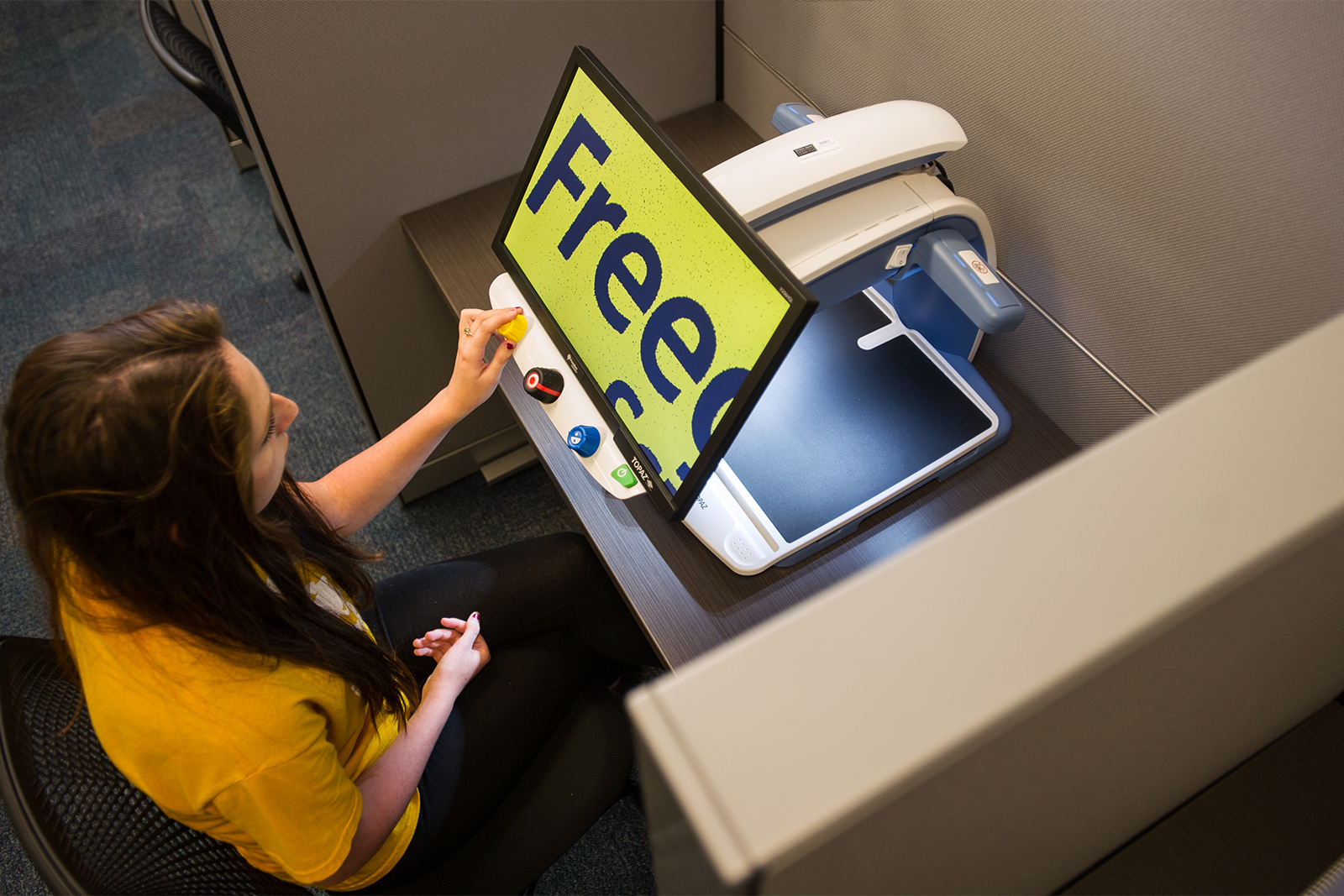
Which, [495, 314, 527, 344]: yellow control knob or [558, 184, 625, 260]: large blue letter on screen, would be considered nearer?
[558, 184, 625, 260]: large blue letter on screen

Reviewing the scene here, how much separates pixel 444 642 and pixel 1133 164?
0.98 meters

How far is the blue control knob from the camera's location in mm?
1027

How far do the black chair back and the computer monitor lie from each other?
0.76 meters

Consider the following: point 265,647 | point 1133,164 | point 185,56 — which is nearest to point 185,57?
point 185,56

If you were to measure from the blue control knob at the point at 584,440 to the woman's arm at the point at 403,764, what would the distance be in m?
0.29

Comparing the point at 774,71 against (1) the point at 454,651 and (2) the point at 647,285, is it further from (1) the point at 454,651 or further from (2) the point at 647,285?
(1) the point at 454,651

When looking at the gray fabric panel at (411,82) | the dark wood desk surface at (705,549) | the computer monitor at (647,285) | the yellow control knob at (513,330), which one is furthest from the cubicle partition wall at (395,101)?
the dark wood desk surface at (705,549)

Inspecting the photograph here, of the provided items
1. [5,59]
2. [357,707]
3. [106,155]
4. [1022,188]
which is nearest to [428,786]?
[357,707]

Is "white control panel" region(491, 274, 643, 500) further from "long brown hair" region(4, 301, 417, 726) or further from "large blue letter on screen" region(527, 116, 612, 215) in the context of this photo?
"long brown hair" region(4, 301, 417, 726)

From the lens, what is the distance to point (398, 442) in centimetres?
113

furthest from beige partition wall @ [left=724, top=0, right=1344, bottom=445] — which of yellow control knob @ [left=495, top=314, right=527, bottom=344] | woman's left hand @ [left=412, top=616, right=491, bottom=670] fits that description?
woman's left hand @ [left=412, top=616, right=491, bottom=670]

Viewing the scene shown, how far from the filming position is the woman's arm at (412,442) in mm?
1104

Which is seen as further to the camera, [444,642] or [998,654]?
[444,642]

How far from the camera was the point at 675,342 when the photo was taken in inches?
35.4
